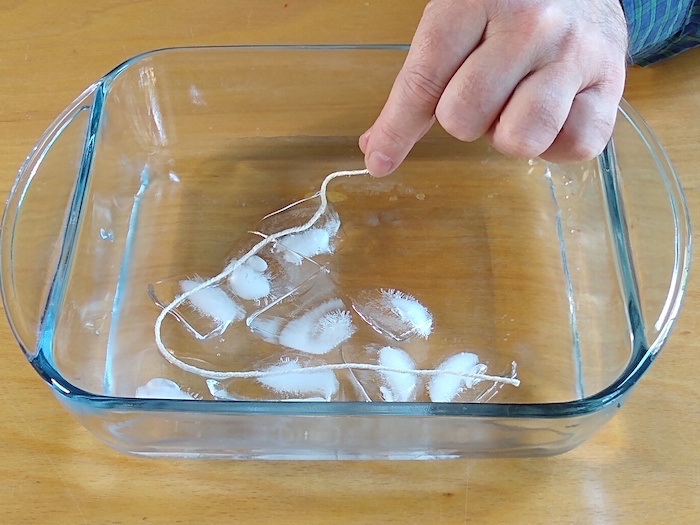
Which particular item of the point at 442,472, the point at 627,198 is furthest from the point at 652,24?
the point at 442,472

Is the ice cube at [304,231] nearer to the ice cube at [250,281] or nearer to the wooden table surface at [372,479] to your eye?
the ice cube at [250,281]

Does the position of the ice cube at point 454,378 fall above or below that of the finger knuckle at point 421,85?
below

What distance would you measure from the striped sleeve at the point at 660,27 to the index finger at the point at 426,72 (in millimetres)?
204

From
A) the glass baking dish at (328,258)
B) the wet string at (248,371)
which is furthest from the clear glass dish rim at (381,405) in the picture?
the wet string at (248,371)

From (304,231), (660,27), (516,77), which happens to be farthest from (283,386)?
(660,27)

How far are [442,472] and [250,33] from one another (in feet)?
1.40

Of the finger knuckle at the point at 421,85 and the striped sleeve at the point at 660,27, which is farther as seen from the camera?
the striped sleeve at the point at 660,27

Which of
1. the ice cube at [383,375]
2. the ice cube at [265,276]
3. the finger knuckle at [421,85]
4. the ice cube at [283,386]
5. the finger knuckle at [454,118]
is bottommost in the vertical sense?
the ice cube at [383,375]

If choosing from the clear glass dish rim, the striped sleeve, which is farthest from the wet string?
the striped sleeve

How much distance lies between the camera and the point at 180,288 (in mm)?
565

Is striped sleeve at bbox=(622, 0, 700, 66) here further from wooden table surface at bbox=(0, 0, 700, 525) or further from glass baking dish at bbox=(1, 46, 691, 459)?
wooden table surface at bbox=(0, 0, 700, 525)

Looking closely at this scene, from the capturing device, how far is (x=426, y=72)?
A: 44 centimetres

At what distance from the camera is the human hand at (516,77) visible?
425mm

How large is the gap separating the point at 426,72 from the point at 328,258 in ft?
0.63
